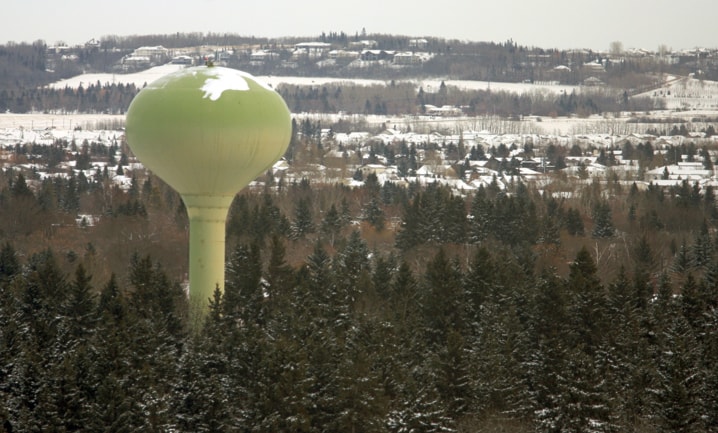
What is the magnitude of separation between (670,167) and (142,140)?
120 meters

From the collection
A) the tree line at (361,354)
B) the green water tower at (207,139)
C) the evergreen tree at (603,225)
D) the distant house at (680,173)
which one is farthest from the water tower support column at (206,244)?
the distant house at (680,173)

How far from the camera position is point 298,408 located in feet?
115

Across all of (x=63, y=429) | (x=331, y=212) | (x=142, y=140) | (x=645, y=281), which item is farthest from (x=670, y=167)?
(x=63, y=429)

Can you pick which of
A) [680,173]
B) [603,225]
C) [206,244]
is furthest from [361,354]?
[680,173]

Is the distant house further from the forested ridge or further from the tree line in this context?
the tree line

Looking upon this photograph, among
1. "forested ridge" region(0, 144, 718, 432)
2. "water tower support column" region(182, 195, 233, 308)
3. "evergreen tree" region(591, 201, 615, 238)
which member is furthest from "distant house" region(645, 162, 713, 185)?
"water tower support column" region(182, 195, 233, 308)

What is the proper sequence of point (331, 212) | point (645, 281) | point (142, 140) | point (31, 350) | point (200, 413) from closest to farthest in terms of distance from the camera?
point (200, 413)
point (31, 350)
point (142, 140)
point (645, 281)
point (331, 212)

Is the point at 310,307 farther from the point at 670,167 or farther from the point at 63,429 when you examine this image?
the point at 670,167

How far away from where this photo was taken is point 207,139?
44844 millimetres

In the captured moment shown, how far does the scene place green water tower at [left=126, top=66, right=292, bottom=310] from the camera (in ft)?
147

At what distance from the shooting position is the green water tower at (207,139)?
44.9 meters

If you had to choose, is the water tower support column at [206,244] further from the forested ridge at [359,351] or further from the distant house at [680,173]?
the distant house at [680,173]

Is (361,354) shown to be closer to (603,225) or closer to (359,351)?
(359,351)

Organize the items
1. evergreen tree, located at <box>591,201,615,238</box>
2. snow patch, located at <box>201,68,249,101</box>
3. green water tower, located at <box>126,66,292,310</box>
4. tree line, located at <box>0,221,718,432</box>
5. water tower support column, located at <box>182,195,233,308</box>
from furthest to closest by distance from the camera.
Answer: evergreen tree, located at <box>591,201,615,238</box>
water tower support column, located at <box>182,195,233,308</box>
snow patch, located at <box>201,68,249,101</box>
green water tower, located at <box>126,66,292,310</box>
tree line, located at <box>0,221,718,432</box>
